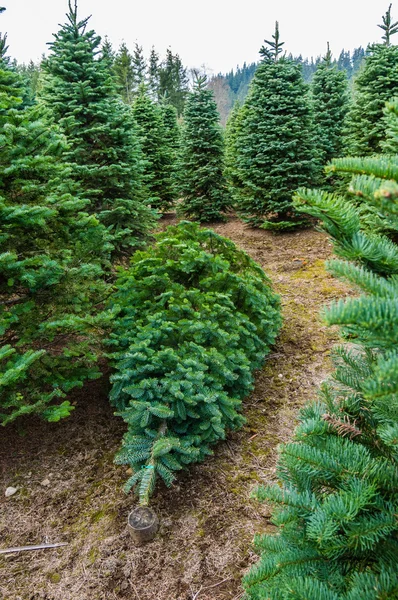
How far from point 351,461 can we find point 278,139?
25.1 feet

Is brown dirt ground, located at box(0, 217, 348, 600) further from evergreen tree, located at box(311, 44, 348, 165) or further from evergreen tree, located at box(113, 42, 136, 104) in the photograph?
evergreen tree, located at box(113, 42, 136, 104)

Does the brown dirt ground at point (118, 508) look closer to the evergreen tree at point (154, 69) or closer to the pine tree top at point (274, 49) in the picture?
the pine tree top at point (274, 49)

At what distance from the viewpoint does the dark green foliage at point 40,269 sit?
2.63 metres

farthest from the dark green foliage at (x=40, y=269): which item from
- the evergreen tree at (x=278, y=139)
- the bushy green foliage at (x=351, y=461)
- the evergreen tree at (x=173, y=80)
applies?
the evergreen tree at (x=173, y=80)

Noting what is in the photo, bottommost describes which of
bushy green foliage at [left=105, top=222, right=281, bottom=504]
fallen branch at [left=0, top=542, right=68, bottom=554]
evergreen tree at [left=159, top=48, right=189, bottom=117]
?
fallen branch at [left=0, top=542, right=68, bottom=554]

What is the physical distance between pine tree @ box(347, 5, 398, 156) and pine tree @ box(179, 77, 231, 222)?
3223mm

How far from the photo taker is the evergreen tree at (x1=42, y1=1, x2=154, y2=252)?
15.9ft

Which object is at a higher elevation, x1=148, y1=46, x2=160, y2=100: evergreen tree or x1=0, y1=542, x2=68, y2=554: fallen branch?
x1=148, y1=46, x2=160, y2=100: evergreen tree

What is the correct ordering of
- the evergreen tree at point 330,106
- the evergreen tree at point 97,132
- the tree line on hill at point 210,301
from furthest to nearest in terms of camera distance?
the evergreen tree at point 330,106 < the evergreen tree at point 97,132 < the tree line on hill at point 210,301

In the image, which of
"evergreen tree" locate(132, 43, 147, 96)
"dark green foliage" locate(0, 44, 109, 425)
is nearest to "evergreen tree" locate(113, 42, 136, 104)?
"evergreen tree" locate(132, 43, 147, 96)

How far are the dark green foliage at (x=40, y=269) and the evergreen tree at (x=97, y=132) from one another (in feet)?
5.29

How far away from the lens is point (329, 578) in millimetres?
1082

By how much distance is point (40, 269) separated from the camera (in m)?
2.77

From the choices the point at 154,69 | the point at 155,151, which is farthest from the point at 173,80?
the point at 155,151
